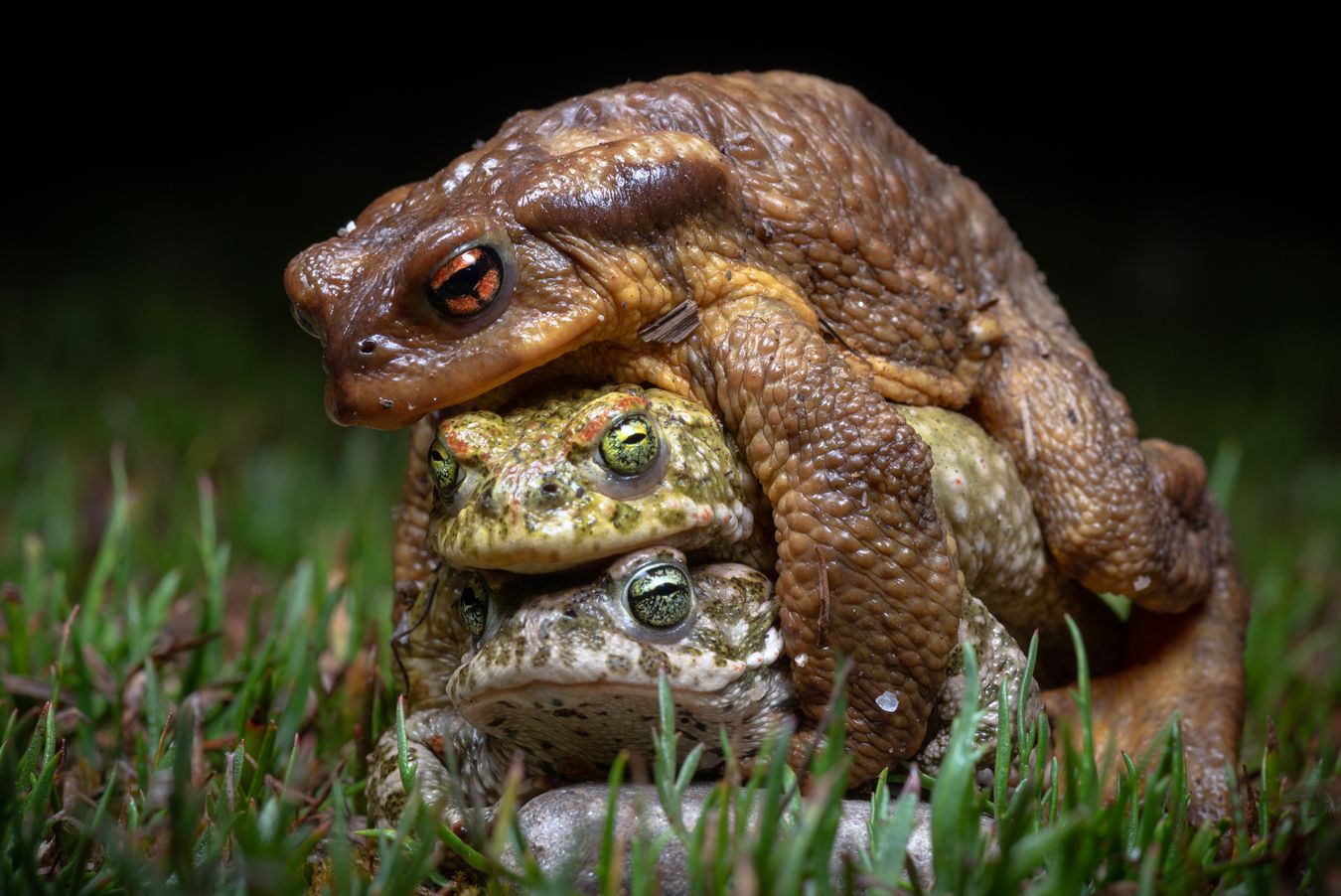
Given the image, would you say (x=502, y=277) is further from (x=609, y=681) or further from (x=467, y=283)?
(x=609, y=681)

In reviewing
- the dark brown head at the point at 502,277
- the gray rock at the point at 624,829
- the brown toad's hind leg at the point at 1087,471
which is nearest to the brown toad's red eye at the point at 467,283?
the dark brown head at the point at 502,277

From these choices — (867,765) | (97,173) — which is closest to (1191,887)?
(867,765)

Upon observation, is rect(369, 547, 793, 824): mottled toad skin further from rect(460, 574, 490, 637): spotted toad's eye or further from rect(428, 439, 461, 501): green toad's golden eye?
rect(428, 439, 461, 501): green toad's golden eye

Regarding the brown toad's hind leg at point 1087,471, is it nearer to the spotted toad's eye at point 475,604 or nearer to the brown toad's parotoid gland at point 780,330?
the brown toad's parotoid gland at point 780,330

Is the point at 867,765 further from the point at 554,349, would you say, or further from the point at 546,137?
the point at 546,137

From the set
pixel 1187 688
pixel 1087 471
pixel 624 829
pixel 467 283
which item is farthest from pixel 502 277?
pixel 1187 688

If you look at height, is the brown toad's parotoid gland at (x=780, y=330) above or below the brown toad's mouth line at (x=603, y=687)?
above

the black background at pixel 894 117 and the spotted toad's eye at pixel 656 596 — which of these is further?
the black background at pixel 894 117
